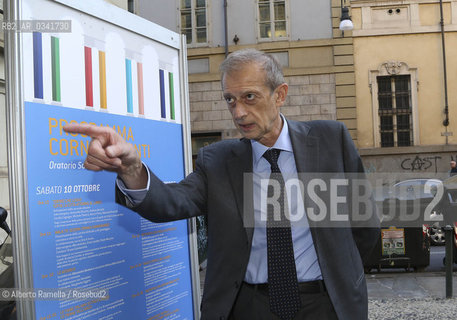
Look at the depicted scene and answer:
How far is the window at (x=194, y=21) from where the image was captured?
18.8 m

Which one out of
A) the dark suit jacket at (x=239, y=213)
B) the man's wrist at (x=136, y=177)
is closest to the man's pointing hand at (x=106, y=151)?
the man's wrist at (x=136, y=177)

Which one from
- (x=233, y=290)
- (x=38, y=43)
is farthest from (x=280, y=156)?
(x=38, y=43)

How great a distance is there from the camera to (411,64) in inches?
723

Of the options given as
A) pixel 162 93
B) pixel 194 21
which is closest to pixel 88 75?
pixel 162 93

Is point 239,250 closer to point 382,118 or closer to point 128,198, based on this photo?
point 128,198

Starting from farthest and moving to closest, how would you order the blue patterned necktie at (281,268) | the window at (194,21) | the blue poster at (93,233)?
the window at (194,21) < the blue patterned necktie at (281,268) < the blue poster at (93,233)

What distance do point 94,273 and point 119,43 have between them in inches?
41.7

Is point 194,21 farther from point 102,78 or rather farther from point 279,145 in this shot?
point 279,145

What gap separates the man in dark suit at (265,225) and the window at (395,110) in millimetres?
16633

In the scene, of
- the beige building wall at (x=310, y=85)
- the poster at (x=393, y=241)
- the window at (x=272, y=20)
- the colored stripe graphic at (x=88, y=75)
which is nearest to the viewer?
the colored stripe graphic at (x=88, y=75)

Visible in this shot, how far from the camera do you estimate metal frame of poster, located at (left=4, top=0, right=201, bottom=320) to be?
6.33 feet

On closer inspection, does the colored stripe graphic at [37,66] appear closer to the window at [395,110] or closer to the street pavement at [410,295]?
the street pavement at [410,295]

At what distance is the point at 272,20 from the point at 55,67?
56.5ft

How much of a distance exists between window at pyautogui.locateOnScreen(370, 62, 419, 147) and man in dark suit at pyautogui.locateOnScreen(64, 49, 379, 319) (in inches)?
655
